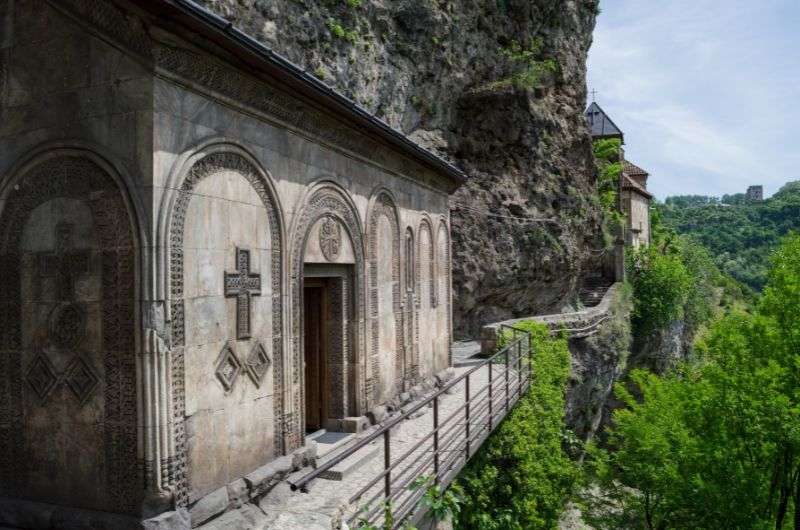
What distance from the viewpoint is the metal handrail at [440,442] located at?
15.6 ft

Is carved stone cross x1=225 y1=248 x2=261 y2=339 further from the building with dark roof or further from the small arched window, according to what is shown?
the building with dark roof

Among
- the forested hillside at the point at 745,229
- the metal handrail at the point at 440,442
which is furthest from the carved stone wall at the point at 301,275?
the forested hillside at the point at 745,229

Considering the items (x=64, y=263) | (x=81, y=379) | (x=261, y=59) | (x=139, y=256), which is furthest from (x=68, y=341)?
(x=261, y=59)

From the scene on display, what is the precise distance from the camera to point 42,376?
516cm

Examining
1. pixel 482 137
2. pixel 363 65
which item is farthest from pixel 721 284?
pixel 363 65

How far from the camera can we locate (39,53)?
17.2ft

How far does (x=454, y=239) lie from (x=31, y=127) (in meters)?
17.3

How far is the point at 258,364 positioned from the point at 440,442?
143 inches

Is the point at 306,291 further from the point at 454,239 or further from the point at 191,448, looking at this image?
the point at 454,239

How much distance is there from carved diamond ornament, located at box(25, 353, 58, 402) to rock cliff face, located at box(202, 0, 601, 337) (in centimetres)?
1243

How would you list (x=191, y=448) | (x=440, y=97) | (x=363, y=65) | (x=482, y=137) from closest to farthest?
(x=191, y=448) → (x=363, y=65) → (x=440, y=97) → (x=482, y=137)

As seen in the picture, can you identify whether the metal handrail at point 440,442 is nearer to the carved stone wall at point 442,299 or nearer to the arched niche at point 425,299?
the carved stone wall at point 442,299

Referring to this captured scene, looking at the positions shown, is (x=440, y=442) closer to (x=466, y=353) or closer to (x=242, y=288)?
(x=242, y=288)

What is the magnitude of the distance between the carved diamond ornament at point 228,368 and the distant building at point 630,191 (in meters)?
34.3
